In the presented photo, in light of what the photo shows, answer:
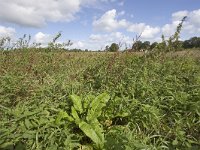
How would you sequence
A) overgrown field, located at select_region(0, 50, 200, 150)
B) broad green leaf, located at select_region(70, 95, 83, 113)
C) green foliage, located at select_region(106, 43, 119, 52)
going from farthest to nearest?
green foliage, located at select_region(106, 43, 119, 52) < broad green leaf, located at select_region(70, 95, 83, 113) < overgrown field, located at select_region(0, 50, 200, 150)

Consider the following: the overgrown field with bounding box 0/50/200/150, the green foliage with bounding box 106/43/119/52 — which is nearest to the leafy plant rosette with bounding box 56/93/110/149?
the overgrown field with bounding box 0/50/200/150

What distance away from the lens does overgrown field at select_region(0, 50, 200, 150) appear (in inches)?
125

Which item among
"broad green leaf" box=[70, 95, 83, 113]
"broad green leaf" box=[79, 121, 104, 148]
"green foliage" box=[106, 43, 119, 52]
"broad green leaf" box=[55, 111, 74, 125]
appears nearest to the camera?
"broad green leaf" box=[79, 121, 104, 148]

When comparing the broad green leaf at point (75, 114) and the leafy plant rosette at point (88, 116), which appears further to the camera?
the broad green leaf at point (75, 114)

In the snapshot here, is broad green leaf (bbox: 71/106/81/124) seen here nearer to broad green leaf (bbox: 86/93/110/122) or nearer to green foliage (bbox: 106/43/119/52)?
broad green leaf (bbox: 86/93/110/122)

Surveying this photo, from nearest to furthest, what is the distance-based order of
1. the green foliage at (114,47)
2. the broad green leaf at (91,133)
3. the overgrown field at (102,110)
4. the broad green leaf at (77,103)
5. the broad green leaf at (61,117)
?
the overgrown field at (102,110)
the broad green leaf at (91,133)
the broad green leaf at (61,117)
the broad green leaf at (77,103)
the green foliage at (114,47)

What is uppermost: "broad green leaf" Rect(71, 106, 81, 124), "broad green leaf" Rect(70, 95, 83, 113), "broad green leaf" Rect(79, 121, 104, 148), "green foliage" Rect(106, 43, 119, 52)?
"green foliage" Rect(106, 43, 119, 52)

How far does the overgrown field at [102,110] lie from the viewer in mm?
3168

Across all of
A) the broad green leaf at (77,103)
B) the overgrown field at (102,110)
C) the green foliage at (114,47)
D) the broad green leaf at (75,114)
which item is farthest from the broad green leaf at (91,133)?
the green foliage at (114,47)

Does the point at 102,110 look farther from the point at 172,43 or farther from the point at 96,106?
the point at 172,43

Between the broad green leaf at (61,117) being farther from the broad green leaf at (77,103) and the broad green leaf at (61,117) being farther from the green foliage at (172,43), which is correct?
the green foliage at (172,43)

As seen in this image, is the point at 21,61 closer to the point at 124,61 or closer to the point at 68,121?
the point at 124,61

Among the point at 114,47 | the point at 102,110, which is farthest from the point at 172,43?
the point at 102,110

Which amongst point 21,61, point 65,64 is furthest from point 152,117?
point 21,61
